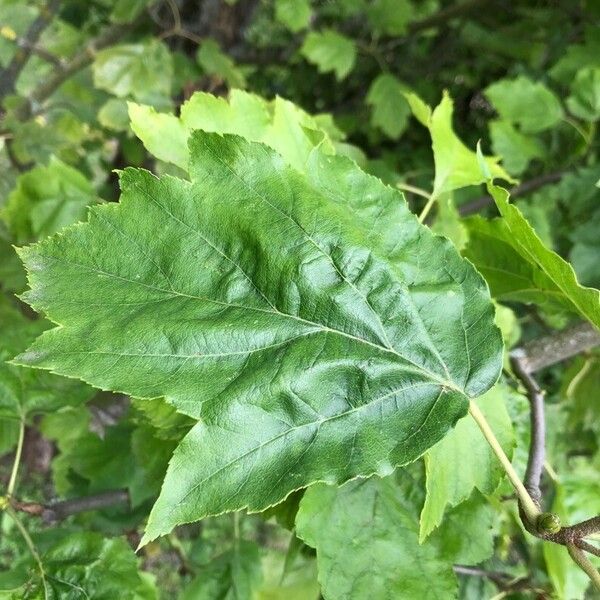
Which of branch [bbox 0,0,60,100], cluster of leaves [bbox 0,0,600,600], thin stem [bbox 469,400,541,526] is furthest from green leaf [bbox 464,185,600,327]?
branch [bbox 0,0,60,100]

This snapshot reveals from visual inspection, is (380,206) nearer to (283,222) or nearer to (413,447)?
(283,222)

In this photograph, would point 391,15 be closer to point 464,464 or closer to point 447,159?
point 447,159

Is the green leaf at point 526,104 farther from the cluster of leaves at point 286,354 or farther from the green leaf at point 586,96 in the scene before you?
the cluster of leaves at point 286,354

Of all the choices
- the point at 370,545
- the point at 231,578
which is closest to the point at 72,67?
the point at 231,578

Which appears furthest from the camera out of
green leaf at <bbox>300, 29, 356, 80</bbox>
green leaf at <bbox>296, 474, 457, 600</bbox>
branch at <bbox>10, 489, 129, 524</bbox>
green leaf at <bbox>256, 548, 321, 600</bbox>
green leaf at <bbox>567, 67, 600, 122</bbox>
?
green leaf at <bbox>300, 29, 356, 80</bbox>

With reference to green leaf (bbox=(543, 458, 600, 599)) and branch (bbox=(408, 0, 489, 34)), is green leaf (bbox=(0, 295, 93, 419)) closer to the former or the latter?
green leaf (bbox=(543, 458, 600, 599))

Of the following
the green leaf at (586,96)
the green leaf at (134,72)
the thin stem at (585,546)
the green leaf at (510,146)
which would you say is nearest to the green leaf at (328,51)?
the green leaf at (134,72)

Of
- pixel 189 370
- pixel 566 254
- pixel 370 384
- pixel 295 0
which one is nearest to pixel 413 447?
pixel 370 384

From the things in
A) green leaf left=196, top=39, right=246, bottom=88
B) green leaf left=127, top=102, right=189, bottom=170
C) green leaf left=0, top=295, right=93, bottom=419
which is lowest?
green leaf left=0, top=295, right=93, bottom=419
